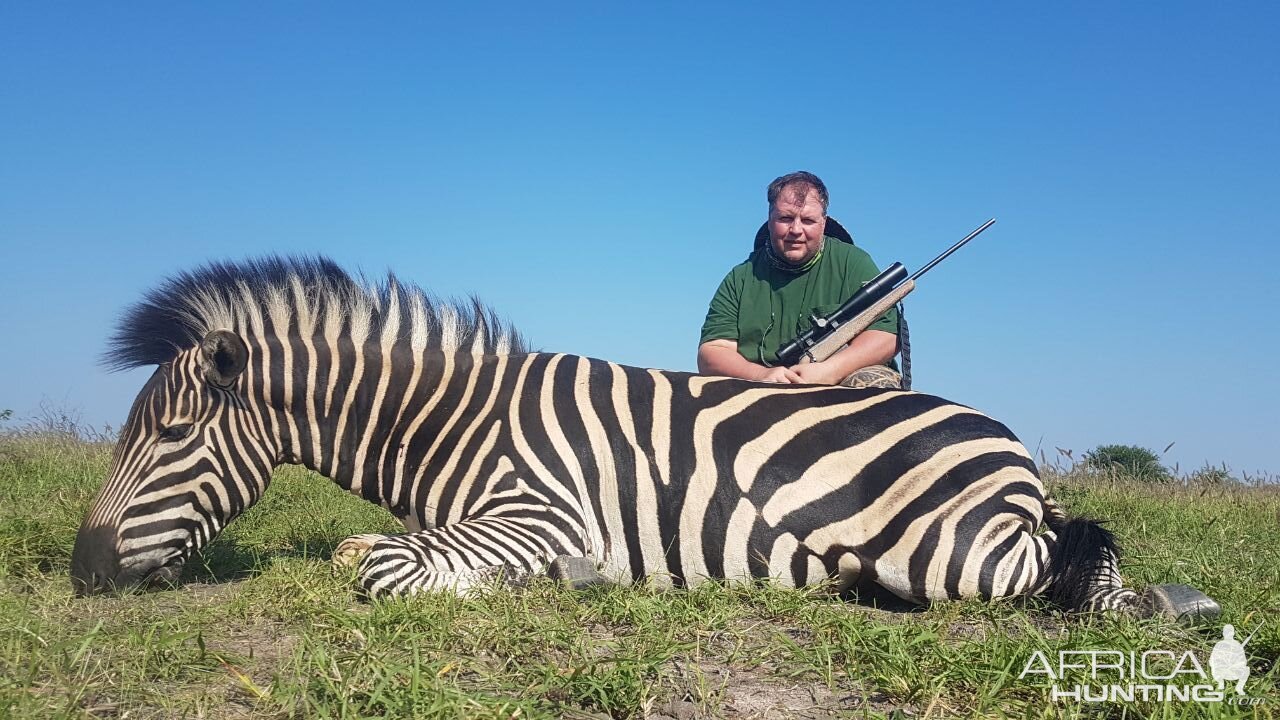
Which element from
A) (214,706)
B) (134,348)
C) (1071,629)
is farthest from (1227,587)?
(134,348)

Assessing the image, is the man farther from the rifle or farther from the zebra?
the zebra

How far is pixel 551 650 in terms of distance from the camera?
2559mm

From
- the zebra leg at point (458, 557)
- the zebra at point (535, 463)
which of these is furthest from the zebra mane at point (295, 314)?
the zebra leg at point (458, 557)

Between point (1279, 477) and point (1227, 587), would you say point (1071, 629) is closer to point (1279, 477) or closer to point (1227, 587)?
point (1227, 587)

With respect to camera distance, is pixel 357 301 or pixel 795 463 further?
pixel 357 301

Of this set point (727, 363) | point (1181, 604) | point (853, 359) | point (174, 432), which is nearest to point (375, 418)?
point (174, 432)

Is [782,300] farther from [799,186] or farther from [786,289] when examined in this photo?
[799,186]

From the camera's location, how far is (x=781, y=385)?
4.01 m

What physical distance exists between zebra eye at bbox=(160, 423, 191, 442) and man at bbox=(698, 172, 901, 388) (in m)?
3.25

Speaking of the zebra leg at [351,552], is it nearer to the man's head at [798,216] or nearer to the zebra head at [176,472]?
the zebra head at [176,472]

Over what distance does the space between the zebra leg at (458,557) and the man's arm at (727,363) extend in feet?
7.41

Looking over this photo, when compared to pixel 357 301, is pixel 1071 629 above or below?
below

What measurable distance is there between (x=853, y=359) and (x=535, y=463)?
252 centimetres

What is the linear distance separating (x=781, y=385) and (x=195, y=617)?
2531 millimetres
